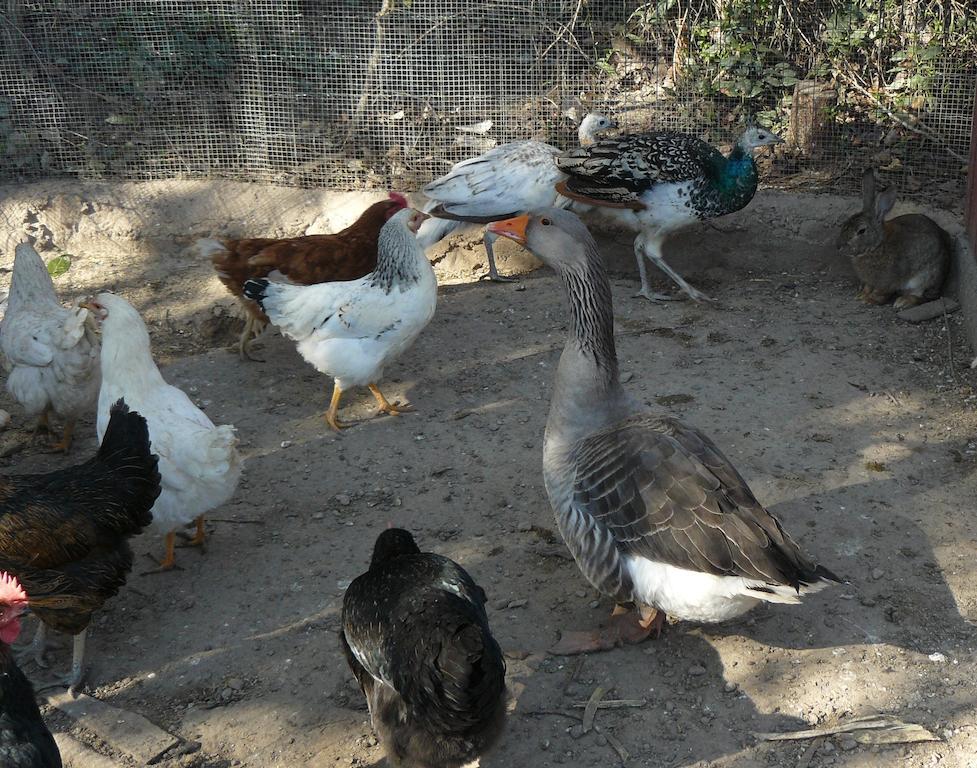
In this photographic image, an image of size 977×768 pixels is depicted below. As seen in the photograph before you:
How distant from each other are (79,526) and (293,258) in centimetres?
295

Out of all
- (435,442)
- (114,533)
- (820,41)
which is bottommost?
(435,442)

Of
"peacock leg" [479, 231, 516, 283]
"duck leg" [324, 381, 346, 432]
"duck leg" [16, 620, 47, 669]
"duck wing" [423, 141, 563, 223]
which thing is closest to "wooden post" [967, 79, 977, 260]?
"duck wing" [423, 141, 563, 223]

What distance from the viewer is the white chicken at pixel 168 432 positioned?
469 cm

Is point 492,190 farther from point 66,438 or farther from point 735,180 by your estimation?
point 66,438

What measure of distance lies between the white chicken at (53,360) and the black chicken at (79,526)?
143cm

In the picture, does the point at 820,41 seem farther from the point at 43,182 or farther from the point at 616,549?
the point at 43,182

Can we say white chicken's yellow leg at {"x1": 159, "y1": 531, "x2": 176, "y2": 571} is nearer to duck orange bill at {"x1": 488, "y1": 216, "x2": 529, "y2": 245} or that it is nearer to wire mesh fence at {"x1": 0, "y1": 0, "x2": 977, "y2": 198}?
duck orange bill at {"x1": 488, "y1": 216, "x2": 529, "y2": 245}

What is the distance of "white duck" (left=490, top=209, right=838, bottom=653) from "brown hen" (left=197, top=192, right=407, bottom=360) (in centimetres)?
245

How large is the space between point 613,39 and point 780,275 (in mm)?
2764

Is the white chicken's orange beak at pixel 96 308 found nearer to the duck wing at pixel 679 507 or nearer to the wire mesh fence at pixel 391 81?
the duck wing at pixel 679 507

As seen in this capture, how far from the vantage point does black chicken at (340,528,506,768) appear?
3.19m

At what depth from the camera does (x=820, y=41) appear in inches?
335

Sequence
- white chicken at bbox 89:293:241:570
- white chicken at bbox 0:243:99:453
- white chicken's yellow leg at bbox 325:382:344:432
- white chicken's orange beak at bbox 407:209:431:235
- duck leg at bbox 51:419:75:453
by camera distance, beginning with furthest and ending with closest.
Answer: white chicken's orange beak at bbox 407:209:431:235
white chicken's yellow leg at bbox 325:382:344:432
duck leg at bbox 51:419:75:453
white chicken at bbox 0:243:99:453
white chicken at bbox 89:293:241:570

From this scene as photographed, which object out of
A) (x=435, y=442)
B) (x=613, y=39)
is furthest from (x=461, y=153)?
(x=435, y=442)
